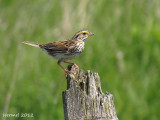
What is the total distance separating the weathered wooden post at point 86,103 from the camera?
4.69 metres

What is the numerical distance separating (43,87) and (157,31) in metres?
4.20

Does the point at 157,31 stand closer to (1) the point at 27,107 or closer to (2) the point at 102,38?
(2) the point at 102,38

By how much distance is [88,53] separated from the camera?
33.9 feet

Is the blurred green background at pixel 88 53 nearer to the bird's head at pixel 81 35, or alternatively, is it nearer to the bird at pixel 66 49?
the bird at pixel 66 49

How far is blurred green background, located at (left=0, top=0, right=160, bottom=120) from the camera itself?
867 centimetres

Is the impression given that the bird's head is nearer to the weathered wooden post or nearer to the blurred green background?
the blurred green background

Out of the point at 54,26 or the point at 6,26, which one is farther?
the point at 54,26

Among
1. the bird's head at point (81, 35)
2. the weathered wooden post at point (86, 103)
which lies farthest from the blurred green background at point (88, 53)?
the weathered wooden post at point (86, 103)

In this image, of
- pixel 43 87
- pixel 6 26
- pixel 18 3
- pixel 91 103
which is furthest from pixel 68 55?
pixel 18 3

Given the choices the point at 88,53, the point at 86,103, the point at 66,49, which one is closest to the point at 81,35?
the point at 66,49

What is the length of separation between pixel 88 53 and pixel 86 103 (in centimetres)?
567

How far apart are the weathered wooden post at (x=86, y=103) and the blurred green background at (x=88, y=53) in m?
3.33

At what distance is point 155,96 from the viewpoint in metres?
9.53

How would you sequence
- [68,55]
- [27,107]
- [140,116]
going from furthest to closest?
[140,116] → [27,107] → [68,55]
